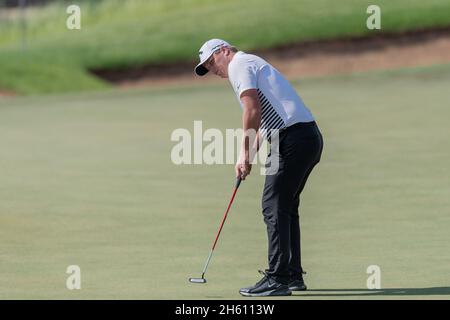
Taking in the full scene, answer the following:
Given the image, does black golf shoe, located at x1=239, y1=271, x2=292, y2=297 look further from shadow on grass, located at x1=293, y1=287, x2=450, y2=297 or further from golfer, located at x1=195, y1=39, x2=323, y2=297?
shadow on grass, located at x1=293, y1=287, x2=450, y2=297

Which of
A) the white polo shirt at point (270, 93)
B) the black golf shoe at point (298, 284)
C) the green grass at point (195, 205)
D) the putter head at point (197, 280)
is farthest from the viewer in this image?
the green grass at point (195, 205)

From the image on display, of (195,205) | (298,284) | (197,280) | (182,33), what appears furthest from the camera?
(182,33)

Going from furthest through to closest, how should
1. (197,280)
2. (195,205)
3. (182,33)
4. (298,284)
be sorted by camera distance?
(182,33) < (195,205) < (197,280) < (298,284)

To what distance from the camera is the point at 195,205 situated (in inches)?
611

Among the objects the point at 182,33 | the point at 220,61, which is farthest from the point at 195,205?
the point at 182,33

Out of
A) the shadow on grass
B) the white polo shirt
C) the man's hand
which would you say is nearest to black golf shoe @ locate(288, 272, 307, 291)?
the shadow on grass

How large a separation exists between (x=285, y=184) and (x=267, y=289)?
82cm

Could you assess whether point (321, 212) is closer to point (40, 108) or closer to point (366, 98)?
point (366, 98)

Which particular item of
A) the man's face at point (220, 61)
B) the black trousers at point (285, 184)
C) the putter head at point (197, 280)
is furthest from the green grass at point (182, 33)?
the black trousers at point (285, 184)

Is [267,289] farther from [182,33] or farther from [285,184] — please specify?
[182,33]

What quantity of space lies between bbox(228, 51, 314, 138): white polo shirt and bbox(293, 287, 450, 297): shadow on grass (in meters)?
1.29

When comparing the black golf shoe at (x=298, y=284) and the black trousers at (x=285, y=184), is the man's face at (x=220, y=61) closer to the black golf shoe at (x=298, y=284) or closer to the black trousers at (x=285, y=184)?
the black trousers at (x=285, y=184)

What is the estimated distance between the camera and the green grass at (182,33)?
35.8 m

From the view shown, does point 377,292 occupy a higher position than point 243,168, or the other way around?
point 243,168
